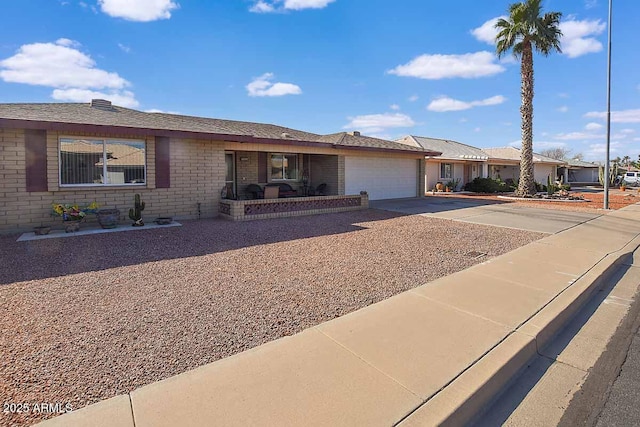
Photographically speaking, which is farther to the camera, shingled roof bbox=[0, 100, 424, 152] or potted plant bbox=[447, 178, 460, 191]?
potted plant bbox=[447, 178, 460, 191]

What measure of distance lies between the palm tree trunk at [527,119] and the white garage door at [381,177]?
715 centimetres

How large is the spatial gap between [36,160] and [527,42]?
2486 cm

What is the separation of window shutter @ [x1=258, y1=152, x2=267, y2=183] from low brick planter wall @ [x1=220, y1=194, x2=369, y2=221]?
3.50 m

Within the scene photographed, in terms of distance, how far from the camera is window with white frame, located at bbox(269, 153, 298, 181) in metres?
16.6

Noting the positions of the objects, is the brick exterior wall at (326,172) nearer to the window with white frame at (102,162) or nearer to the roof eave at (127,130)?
the roof eave at (127,130)

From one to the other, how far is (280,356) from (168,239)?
6.21m

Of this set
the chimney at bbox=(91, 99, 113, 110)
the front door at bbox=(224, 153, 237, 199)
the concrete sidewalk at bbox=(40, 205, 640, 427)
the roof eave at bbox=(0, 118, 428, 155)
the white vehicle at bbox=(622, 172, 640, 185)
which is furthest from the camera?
the white vehicle at bbox=(622, 172, 640, 185)

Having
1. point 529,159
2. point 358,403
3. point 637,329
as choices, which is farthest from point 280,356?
point 529,159

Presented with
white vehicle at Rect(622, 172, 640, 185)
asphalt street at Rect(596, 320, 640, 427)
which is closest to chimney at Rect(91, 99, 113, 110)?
asphalt street at Rect(596, 320, 640, 427)

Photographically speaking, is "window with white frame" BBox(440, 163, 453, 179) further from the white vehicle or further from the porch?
the white vehicle

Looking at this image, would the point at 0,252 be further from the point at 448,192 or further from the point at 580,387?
the point at 448,192

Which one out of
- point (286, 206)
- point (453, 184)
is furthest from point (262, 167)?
point (453, 184)

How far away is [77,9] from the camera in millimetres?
12078

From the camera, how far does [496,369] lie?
314cm
